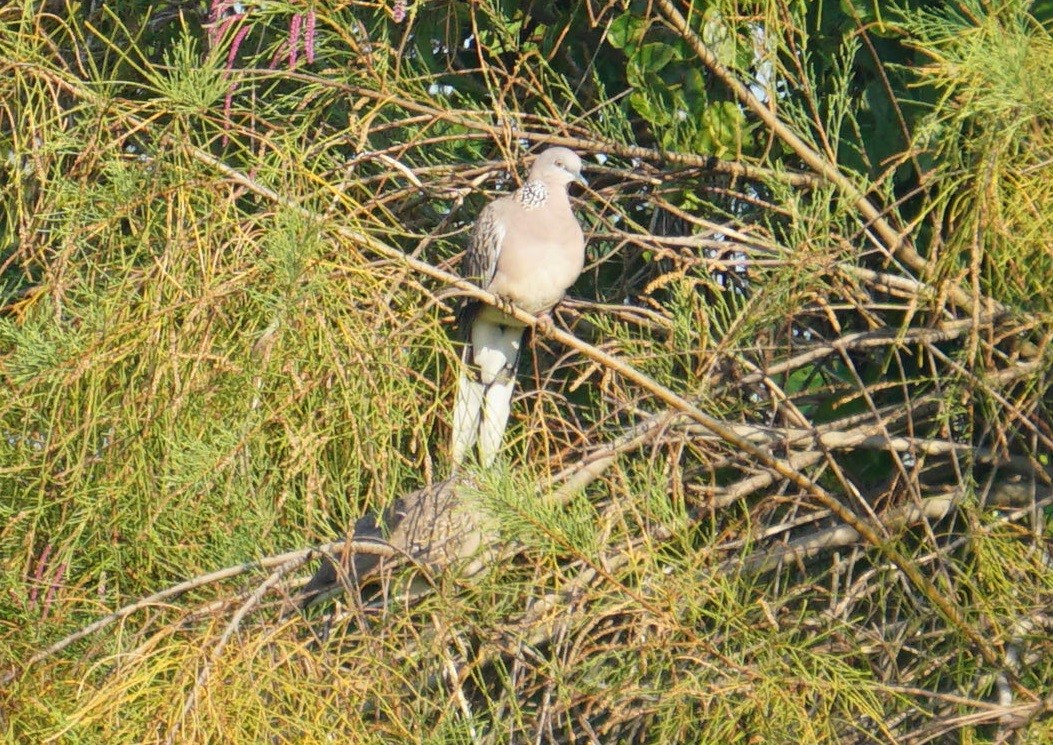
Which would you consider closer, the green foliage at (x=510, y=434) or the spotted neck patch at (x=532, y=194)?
the green foliage at (x=510, y=434)

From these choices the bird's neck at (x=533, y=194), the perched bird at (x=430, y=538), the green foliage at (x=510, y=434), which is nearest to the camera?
the green foliage at (x=510, y=434)

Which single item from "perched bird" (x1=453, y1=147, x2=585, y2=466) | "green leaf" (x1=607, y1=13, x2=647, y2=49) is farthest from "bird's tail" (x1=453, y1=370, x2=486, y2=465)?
"green leaf" (x1=607, y1=13, x2=647, y2=49)

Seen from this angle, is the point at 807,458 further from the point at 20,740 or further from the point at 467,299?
the point at 20,740

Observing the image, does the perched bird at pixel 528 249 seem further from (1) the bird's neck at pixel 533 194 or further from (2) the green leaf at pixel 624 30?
(2) the green leaf at pixel 624 30

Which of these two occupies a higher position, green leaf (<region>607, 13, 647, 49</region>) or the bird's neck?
green leaf (<region>607, 13, 647, 49</region>)

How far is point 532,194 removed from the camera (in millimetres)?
3805

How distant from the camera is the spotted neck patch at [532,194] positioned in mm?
3787

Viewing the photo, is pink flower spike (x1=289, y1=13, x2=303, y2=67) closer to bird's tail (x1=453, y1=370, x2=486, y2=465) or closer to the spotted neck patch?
bird's tail (x1=453, y1=370, x2=486, y2=465)

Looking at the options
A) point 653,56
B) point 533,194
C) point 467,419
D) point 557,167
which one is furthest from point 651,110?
point 467,419

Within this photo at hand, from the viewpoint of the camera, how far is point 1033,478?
2.85 meters

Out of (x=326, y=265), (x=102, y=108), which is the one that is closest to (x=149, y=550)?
(x=326, y=265)

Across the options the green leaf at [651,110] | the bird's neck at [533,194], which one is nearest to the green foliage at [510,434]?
the green leaf at [651,110]

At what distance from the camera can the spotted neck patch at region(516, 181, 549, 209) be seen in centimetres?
379

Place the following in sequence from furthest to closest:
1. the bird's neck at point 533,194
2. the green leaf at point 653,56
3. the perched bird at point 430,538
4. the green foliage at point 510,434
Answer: the bird's neck at point 533,194 → the green leaf at point 653,56 → the perched bird at point 430,538 → the green foliage at point 510,434
